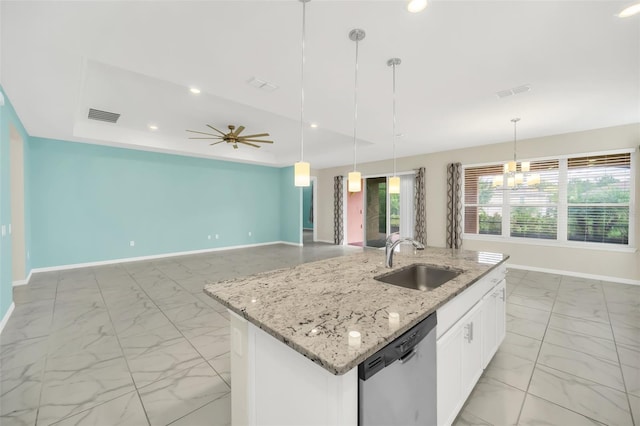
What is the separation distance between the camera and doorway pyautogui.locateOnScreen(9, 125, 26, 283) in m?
4.12

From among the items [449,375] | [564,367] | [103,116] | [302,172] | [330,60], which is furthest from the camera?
[103,116]

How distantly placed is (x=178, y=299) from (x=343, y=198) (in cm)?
590

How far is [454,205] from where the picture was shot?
6.06 metres

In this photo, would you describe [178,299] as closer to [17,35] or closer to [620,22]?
[17,35]

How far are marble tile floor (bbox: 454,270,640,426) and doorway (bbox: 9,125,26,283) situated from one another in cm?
625

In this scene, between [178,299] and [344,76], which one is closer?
[344,76]

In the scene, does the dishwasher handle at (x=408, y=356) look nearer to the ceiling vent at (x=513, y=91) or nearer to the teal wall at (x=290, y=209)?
the ceiling vent at (x=513, y=91)

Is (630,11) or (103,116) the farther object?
(103,116)

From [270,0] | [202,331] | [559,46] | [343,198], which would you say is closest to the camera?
[270,0]

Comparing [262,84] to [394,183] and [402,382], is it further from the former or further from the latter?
[402,382]

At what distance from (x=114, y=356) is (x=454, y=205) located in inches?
250

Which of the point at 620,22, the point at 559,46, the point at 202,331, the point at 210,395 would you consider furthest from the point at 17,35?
the point at 620,22

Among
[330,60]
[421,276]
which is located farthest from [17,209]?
[421,276]

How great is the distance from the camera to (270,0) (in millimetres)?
1746
